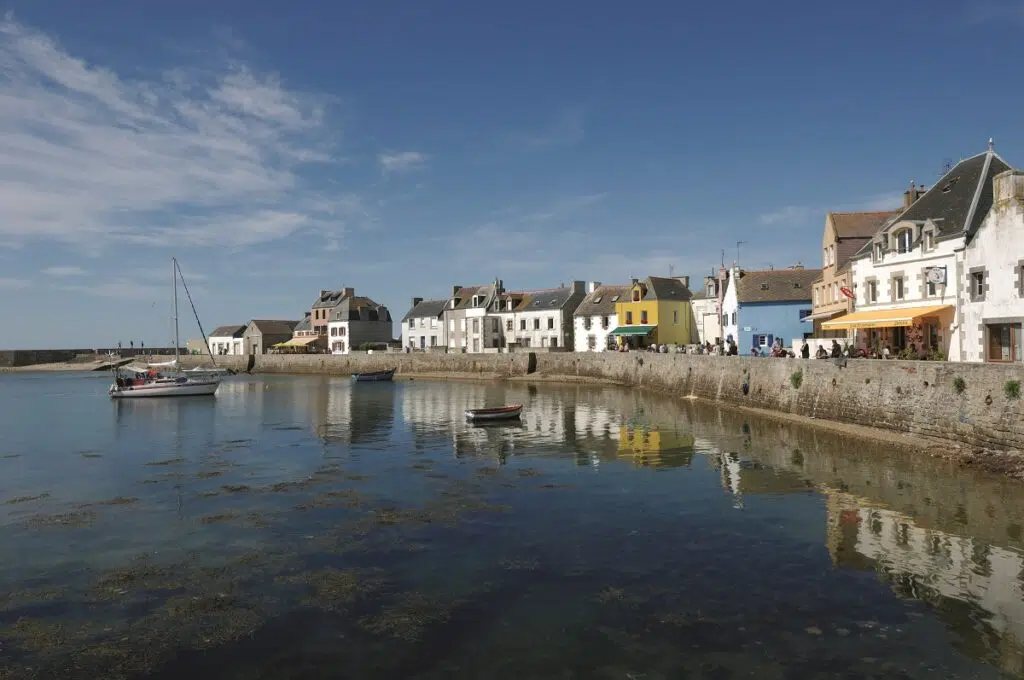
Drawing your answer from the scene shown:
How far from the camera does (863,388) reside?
31.5 metres

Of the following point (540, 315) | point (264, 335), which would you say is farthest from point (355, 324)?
point (540, 315)

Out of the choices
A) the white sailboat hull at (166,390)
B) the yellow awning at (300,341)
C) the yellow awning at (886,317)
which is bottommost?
the white sailboat hull at (166,390)

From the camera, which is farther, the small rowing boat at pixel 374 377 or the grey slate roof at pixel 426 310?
the grey slate roof at pixel 426 310

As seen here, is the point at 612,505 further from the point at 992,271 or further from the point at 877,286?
the point at 877,286

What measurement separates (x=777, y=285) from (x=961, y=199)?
85.8 feet

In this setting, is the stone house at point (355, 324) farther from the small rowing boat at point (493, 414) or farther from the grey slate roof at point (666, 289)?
the small rowing boat at point (493, 414)

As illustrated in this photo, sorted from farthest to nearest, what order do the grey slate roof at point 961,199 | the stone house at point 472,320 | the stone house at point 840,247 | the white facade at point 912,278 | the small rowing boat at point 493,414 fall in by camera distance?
1. the stone house at point 472,320
2. the stone house at point 840,247
3. the small rowing boat at point 493,414
4. the white facade at point 912,278
5. the grey slate roof at point 961,199

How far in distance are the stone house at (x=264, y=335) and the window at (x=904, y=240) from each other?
339 feet

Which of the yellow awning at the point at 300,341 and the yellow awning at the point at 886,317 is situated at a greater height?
the yellow awning at the point at 300,341

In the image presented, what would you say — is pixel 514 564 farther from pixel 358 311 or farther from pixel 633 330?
pixel 358 311

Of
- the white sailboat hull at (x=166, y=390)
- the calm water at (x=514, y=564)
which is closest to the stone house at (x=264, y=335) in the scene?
the white sailboat hull at (x=166, y=390)

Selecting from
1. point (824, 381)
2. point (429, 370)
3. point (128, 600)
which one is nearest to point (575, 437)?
point (824, 381)

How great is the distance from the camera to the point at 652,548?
1677cm

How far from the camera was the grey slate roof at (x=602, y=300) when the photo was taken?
83.4 m
